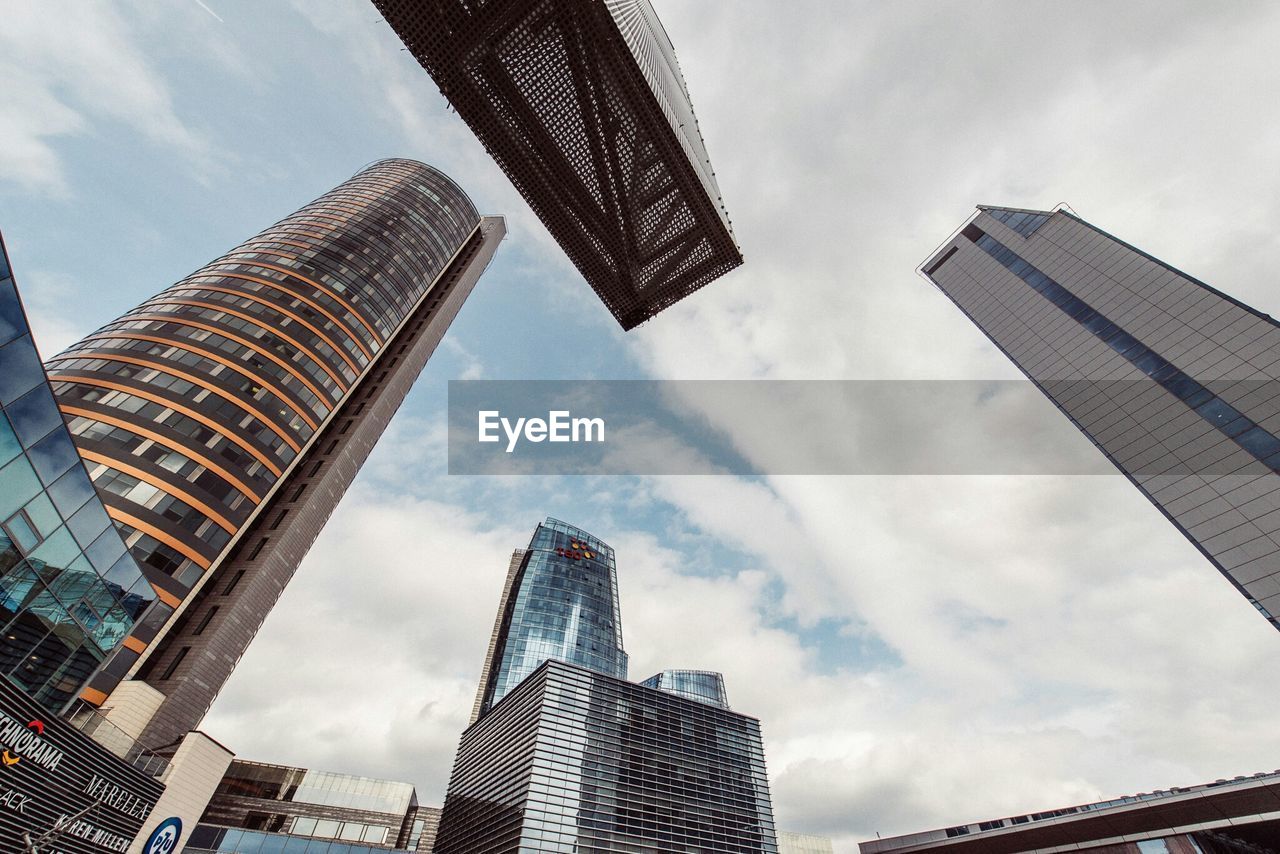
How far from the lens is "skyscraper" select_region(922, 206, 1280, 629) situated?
97.2 feet

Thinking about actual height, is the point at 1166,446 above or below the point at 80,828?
above

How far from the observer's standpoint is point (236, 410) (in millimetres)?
49875

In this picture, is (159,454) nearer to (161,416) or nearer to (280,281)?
(161,416)

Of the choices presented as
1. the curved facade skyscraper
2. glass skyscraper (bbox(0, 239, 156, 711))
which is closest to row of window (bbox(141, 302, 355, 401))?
glass skyscraper (bbox(0, 239, 156, 711))

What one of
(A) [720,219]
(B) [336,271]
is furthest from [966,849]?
(B) [336,271]

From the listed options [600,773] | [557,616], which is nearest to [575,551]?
[557,616]

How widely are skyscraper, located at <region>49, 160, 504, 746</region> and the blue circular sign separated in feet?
55.0

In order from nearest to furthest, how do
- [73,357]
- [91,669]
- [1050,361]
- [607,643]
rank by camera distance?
[91,669]
[1050,361]
[73,357]
[607,643]

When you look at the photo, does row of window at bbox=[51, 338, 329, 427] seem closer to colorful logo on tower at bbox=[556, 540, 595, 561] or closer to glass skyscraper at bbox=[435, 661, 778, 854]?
glass skyscraper at bbox=[435, 661, 778, 854]

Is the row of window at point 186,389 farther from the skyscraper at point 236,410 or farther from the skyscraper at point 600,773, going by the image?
the skyscraper at point 600,773

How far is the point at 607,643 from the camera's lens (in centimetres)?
11225

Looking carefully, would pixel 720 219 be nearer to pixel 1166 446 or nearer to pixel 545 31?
pixel 545 31

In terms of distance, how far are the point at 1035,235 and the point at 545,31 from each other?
160ft

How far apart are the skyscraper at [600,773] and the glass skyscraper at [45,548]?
53372mm
